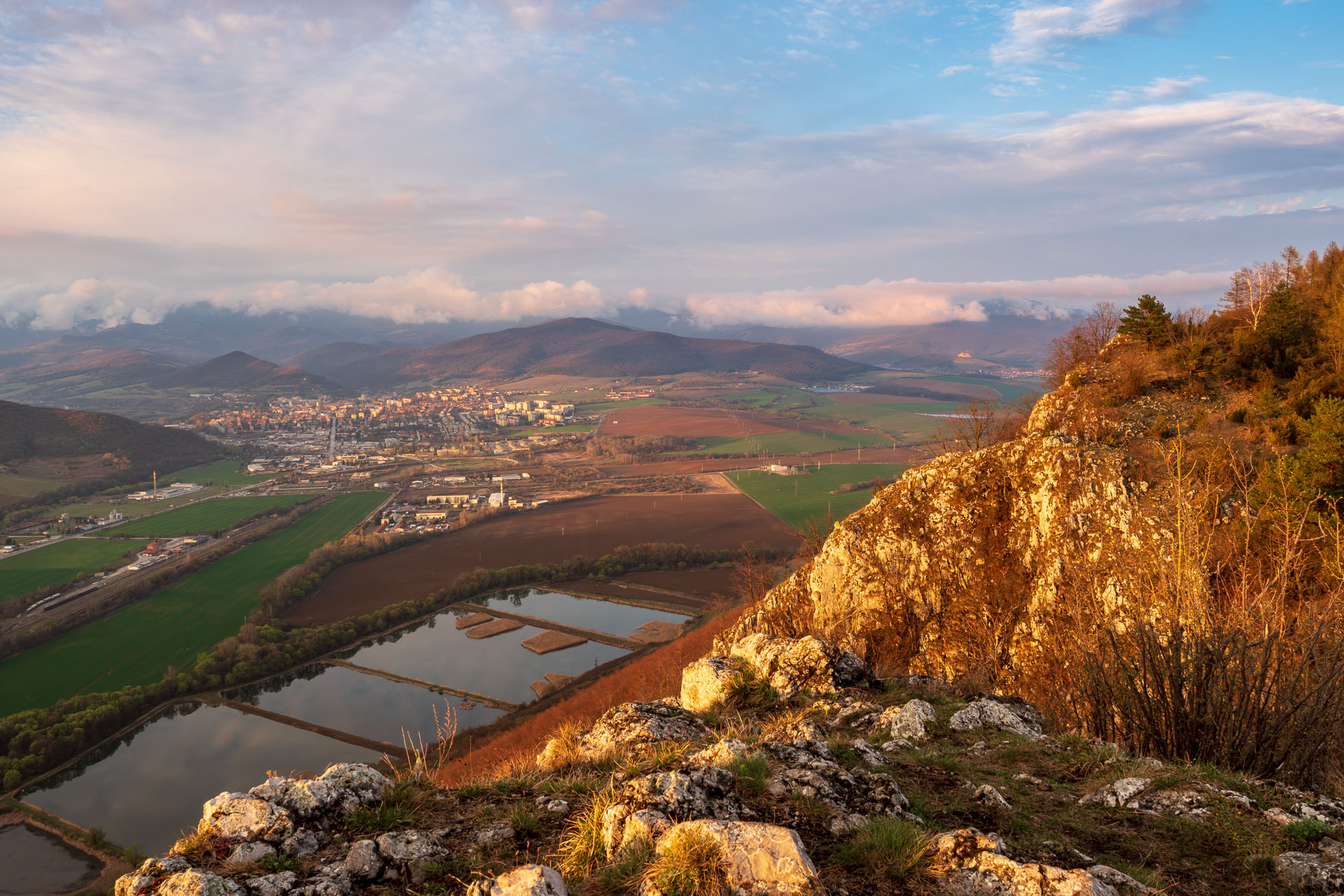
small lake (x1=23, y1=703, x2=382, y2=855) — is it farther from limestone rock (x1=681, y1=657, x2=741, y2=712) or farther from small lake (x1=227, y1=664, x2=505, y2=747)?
limestone rock (x1=681, y1=657, x2=741, y2=712)

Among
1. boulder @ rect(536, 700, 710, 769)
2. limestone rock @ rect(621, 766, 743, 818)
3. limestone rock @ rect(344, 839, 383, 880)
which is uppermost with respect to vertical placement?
limestone rock @ rect(621, 766, 743, 818)

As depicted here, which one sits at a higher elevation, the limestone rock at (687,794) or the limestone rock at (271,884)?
the limestone rock at (687,794)

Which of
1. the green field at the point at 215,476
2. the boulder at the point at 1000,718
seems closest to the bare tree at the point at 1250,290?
the boulder at the point at 1000,718

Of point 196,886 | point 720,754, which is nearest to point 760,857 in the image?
point 720,754

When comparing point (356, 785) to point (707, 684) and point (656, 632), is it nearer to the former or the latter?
point (707, 684)

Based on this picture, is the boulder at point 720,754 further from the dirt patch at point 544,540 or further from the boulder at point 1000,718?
the dirt patch at point 544,540

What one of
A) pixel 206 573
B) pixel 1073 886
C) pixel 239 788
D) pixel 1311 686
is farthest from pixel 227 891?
pixel 206 573

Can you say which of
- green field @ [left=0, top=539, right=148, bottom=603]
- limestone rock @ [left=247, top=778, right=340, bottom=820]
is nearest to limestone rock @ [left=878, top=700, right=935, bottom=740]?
limestone rock @ [left=247, top=778, right=340, bottom=820]
